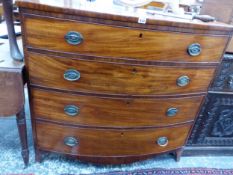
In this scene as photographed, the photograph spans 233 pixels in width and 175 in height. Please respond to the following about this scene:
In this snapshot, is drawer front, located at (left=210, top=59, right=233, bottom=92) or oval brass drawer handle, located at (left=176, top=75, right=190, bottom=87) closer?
oval brass drawer handle, located at (left=176, top=75, right=190, bottom=87)

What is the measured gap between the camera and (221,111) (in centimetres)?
140

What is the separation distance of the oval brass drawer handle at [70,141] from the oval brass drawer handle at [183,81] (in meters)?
0.65

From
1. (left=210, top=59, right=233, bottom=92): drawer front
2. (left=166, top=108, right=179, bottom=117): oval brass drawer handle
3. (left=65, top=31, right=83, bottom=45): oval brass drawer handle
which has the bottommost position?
(left=166, top=108, right=179, bottom=117): oval brass drawer handle

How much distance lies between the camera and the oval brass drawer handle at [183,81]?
1097mm

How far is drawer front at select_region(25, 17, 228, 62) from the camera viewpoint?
90 centimetres

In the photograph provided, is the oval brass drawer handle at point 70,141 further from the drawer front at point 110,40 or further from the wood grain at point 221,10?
the wood grain at point 221,10

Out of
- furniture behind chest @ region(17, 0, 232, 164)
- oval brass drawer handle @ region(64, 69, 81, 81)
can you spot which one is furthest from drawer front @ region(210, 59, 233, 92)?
oval brass drawer handle @ region(64, 69, 81, 81)

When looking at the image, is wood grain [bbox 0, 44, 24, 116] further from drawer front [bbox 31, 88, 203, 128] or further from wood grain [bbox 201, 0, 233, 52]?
wood grain [bbox 201, 0, 233, 52]

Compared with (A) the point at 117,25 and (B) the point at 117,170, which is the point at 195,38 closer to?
(A) the point at 117,25

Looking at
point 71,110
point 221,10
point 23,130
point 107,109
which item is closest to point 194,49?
point 221,10

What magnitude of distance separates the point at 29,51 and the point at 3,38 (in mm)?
579

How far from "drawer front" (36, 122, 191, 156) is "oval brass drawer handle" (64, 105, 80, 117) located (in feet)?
0.33

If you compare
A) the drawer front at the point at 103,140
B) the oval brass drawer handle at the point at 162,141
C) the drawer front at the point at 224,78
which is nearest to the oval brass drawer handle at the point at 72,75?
the drawer front at the point at 103,140

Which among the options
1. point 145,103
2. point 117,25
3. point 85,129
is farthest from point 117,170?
point 117,25
